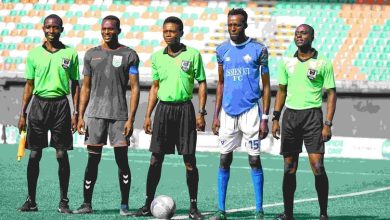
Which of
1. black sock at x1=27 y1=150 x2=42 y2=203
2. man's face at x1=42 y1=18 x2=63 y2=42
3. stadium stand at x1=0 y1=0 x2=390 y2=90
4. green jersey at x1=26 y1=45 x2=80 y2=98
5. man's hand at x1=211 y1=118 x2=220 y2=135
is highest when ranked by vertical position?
stadium stand at x1=0 y1=0 x2=390 y2=90

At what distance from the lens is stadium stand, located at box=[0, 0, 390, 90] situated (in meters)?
26.8

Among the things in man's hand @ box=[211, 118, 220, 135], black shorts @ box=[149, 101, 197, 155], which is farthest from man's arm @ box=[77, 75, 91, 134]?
man's hand @ box=[211, 118, 220, 135]

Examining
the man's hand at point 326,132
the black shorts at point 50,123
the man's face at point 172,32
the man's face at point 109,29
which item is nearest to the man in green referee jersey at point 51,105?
the black shorts at point 50,123

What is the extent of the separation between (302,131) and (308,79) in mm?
502

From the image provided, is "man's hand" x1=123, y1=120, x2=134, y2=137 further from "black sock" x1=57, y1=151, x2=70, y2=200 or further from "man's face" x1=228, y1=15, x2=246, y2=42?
"man's face" x1=228, y1=15, x2=246, y2=42

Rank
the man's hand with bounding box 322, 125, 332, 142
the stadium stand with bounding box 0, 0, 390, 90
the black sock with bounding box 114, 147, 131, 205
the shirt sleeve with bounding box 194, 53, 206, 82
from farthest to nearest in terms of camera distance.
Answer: the stadium stand with bounding box 0, 0, 390, 90, the black sock with bounding box 114, 147, 131, 205, the shirt sleeve with bounding box 194, 53, 206, 82, the man's hand with bounding box 322, 125, 332, 142

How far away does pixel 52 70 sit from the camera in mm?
10266

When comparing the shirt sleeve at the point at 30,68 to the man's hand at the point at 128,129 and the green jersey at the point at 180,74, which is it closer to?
the man's hand at the point at 128,129

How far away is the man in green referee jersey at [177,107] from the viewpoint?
32.8ft

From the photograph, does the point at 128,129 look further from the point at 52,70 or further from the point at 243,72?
the point at 243,72

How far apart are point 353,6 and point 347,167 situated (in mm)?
8655

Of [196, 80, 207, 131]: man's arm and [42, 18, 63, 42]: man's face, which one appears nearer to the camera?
[196, 80, 207, 131]: man's arm

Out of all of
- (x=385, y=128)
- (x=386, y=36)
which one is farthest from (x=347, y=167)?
(x=386, y=36)

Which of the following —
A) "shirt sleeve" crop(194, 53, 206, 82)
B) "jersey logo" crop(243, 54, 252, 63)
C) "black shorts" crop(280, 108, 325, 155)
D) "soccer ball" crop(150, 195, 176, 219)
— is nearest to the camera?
"black shorts" crop(280, 108, 325, 155)
